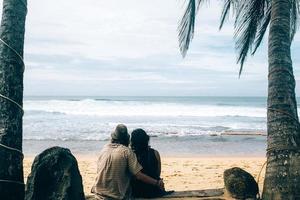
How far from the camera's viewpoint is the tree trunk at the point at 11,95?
420 centimetres

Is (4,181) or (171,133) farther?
(171,133)

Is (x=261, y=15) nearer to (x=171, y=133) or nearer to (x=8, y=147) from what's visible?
(x=8, y=147)

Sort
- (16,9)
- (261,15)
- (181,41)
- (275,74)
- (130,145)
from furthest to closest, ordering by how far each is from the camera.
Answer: (261,15)
(181,41)
(130,145)
(275,74)
(16,9)

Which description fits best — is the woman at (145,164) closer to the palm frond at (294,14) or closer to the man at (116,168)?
the man at (116,168)

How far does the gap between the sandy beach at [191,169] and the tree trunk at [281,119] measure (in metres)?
2.94

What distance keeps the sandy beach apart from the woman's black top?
258 cm

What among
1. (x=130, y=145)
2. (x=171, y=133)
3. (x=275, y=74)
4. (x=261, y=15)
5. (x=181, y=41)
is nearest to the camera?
(x=275, y=74)

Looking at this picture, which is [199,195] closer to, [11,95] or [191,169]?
[11,95]

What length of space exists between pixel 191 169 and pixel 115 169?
18.7ft

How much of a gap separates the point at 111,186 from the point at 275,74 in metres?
2.31

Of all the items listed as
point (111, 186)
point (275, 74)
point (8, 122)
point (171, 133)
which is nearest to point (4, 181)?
point (8, 122)

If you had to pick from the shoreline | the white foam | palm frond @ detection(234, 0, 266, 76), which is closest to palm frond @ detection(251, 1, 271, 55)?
palm frond @ detection(234, 0, 266, 76)

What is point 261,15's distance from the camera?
696 centimetres

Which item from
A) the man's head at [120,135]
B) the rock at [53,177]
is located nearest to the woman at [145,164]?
the man's head at [120,135]
